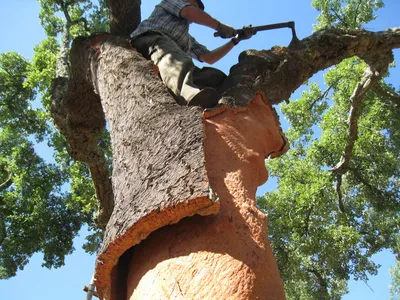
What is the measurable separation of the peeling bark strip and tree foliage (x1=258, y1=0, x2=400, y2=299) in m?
7.40

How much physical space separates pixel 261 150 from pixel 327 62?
1929mm

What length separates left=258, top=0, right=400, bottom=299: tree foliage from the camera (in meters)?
9.63

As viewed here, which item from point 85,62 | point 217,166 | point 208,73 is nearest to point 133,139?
point 217,166

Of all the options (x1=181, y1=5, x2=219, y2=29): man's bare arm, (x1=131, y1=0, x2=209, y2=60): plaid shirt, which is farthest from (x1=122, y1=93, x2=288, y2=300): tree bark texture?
(x1=131, y1=0, x2=209, y2=60): plaid shirt

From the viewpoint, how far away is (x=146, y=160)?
1873mm

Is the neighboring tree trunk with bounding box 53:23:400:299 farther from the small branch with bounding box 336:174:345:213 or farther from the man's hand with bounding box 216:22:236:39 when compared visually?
the small branch with bounding box 336:174:345:213

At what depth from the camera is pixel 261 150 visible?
217 cm

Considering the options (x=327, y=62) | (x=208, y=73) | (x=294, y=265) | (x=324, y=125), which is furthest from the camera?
(x=324, y=125)

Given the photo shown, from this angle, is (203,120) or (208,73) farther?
(208,73)

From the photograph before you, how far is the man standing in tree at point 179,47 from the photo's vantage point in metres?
2.42

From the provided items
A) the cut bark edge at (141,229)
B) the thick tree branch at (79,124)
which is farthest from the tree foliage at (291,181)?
the cut bark edge at (141,229)

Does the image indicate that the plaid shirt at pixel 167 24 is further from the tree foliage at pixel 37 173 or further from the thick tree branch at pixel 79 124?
the tree foliage at pixel 37 173

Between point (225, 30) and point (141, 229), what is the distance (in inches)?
88.9

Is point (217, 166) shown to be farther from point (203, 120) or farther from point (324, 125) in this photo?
point (324, 125)
